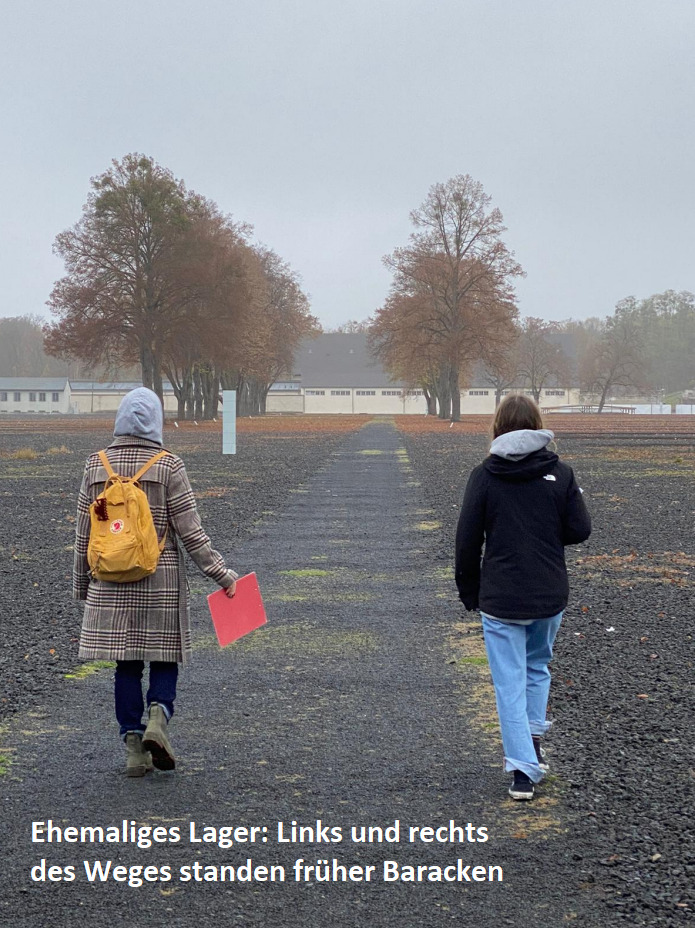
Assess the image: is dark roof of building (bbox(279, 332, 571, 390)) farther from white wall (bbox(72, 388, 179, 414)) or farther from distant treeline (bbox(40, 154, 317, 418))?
distant treeline (bbox(40, 154, 317, 418))

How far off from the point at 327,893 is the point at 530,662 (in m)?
1.61

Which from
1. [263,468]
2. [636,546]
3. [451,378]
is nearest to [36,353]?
[451,378]

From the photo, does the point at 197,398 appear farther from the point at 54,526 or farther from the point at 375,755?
the point at 375,755

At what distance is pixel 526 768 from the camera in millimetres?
4699

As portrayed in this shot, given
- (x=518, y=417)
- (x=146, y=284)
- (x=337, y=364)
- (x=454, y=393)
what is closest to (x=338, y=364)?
(x=337, y=364)

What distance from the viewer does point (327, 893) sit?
12.4ft

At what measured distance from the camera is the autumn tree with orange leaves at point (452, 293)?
71.0 metres

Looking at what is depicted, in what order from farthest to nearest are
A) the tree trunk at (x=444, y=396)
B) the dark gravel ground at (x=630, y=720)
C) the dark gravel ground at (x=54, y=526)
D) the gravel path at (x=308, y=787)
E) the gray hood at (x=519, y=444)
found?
the tree trunk at (x=444, y=396) → the dark gravel ground at (x=54, y=526) → the gray hood at (x=519, y=444) → the dark gravel ground at (x=630, y=720) → the gravel path at (x=308, y=787)

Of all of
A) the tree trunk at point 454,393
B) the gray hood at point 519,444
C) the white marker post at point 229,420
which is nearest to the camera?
the gray hood at point 519,444

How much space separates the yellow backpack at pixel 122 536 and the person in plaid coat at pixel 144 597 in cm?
10

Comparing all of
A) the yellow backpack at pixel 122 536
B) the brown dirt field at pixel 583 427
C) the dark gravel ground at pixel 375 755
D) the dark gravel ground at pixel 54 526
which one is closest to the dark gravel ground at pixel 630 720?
the dark gravel ground at pixel 375 755

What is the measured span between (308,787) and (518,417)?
1.73m

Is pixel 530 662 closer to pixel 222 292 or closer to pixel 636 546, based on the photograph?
pixel 636 546

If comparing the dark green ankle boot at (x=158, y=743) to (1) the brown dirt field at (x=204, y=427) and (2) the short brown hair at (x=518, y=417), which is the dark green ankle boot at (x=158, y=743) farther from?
(1) the brown dirt field at (x=204, y=427)
